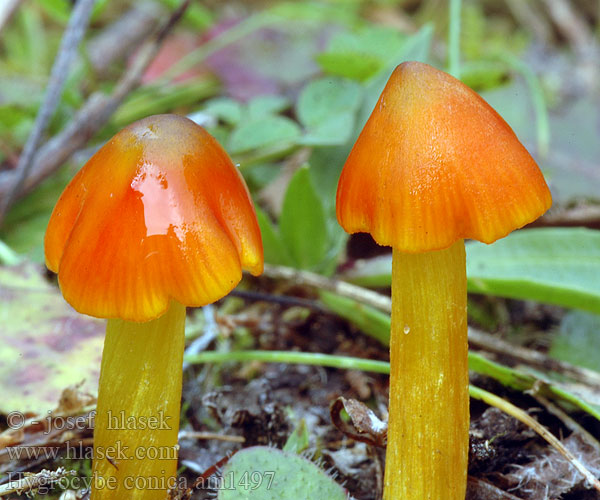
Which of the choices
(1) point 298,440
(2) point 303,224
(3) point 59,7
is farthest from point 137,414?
(3) point 59,7

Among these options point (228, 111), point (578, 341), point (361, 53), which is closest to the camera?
point (578, 341)

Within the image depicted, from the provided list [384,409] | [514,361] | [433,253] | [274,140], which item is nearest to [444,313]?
[433,253]

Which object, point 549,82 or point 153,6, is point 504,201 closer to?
point 549,82

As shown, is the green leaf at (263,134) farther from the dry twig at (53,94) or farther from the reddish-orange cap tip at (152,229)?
the reddish-orange cap tip at (152,229)

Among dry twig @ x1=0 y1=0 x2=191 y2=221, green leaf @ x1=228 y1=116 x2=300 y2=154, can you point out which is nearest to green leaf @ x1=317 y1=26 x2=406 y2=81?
green leaf @ x1=228 y1=116 x2=300 y2=154

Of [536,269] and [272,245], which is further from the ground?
[272,245]

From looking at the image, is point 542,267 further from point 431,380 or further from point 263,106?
point 263,106

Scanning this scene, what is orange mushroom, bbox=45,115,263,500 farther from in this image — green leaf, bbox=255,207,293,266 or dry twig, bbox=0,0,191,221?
dry twig, bbox=0,0,191,221
